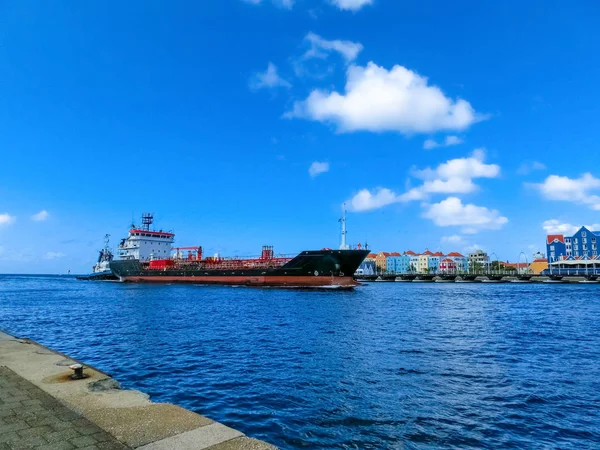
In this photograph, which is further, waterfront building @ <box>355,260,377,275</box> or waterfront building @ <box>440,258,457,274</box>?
waterfront building @ <box>355,260,377,275</box>

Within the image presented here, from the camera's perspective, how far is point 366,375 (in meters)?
10.5

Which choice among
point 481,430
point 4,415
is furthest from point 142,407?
point 481,430

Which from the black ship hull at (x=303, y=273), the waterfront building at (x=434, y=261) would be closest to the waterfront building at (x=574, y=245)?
the waterfront building at (x=434, y=261)

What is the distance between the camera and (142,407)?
5555 mm

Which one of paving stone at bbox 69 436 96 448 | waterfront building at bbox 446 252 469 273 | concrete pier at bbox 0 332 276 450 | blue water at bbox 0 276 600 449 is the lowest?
blue water at bbox 0 276 600 449

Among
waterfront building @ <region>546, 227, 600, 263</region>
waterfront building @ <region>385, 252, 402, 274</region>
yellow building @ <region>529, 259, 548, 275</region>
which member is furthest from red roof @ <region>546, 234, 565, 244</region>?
waterfront building @ <region>385, 252, 402, 274</region>

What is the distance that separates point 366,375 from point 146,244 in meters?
67.4

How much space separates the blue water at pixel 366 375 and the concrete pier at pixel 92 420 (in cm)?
214

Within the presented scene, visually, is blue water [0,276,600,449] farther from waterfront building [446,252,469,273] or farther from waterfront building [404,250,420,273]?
waterfront building [446,252,469,273]

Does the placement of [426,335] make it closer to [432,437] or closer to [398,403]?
[398,403]

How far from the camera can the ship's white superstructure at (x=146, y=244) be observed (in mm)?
69812

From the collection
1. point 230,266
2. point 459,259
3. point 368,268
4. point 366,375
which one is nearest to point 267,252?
point 230,266

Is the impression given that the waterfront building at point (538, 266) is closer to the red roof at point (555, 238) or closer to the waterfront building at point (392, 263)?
the red roof at point (555, 238)

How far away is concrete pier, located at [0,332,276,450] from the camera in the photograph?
4242mm
